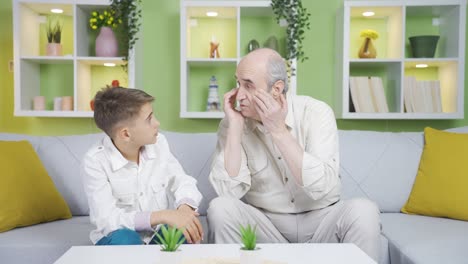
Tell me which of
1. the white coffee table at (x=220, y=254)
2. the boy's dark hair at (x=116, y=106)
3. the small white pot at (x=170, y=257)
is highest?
the boy's dark hair at (x=116, y=106)

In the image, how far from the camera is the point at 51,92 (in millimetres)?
3750

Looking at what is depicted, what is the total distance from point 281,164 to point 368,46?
1.74 meters

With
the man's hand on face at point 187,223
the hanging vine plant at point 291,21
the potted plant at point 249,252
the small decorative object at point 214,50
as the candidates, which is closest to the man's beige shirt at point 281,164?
the man's hand on face at point 187,223

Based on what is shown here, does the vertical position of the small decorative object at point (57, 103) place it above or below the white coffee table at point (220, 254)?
above

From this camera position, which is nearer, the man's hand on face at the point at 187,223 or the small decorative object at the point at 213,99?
the man's hand on face at the point at 187,223

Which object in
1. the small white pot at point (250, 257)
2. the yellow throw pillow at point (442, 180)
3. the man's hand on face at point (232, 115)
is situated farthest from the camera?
the yellow throw pillow at point (442, 180)

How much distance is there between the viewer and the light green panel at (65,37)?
3.73 metres

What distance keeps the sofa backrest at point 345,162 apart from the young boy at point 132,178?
1.47 feet

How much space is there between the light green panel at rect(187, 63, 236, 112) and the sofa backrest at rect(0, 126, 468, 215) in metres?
1.11

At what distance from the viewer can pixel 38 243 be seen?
1999 millimetres

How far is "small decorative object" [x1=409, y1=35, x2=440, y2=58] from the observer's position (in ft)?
11.5

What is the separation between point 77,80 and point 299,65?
4.83ft

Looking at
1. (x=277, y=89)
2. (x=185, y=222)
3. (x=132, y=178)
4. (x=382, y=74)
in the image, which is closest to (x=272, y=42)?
(x=382, y=74)

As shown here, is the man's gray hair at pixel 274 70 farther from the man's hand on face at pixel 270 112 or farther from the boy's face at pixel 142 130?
the boy's face at pixel 142 130
